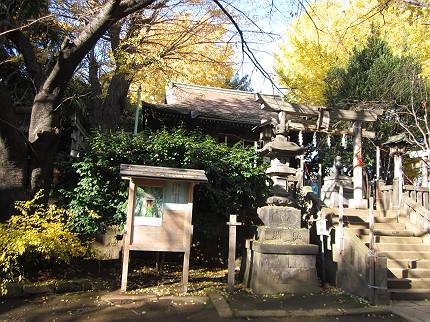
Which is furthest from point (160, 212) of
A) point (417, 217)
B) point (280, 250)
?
point (417, 217)

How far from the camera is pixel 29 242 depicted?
6.66 meters

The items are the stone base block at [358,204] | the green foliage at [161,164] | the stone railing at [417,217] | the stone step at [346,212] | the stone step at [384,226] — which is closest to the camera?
the green foliage at [161,164]

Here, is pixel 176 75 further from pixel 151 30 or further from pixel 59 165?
pixel 59 165

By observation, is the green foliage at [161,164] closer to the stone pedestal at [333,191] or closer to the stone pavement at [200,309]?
the stone pavement at [200,309]

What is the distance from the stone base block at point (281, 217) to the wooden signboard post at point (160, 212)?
6.58ft

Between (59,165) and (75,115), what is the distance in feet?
13.8

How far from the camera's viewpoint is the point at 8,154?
319 inches

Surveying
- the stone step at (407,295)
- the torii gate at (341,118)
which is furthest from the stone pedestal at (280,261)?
the torii gate at (341,118)

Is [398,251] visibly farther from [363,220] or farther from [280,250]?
[280,250]

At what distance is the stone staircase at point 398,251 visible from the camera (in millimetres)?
8144

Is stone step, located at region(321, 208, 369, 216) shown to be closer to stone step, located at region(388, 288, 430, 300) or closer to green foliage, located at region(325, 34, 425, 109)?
stone step, located at region(388, 288, 430, 300)

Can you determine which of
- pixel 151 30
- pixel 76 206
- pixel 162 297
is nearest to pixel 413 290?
pixel 162 297

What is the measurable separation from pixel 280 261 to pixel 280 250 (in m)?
0.24

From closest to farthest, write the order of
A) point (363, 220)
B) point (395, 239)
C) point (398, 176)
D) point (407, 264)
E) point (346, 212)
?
1. point (407, 264)
2. point (395, 239)
3. point (363, 220)
4. point (346, 212)
5. point (398, 176)
